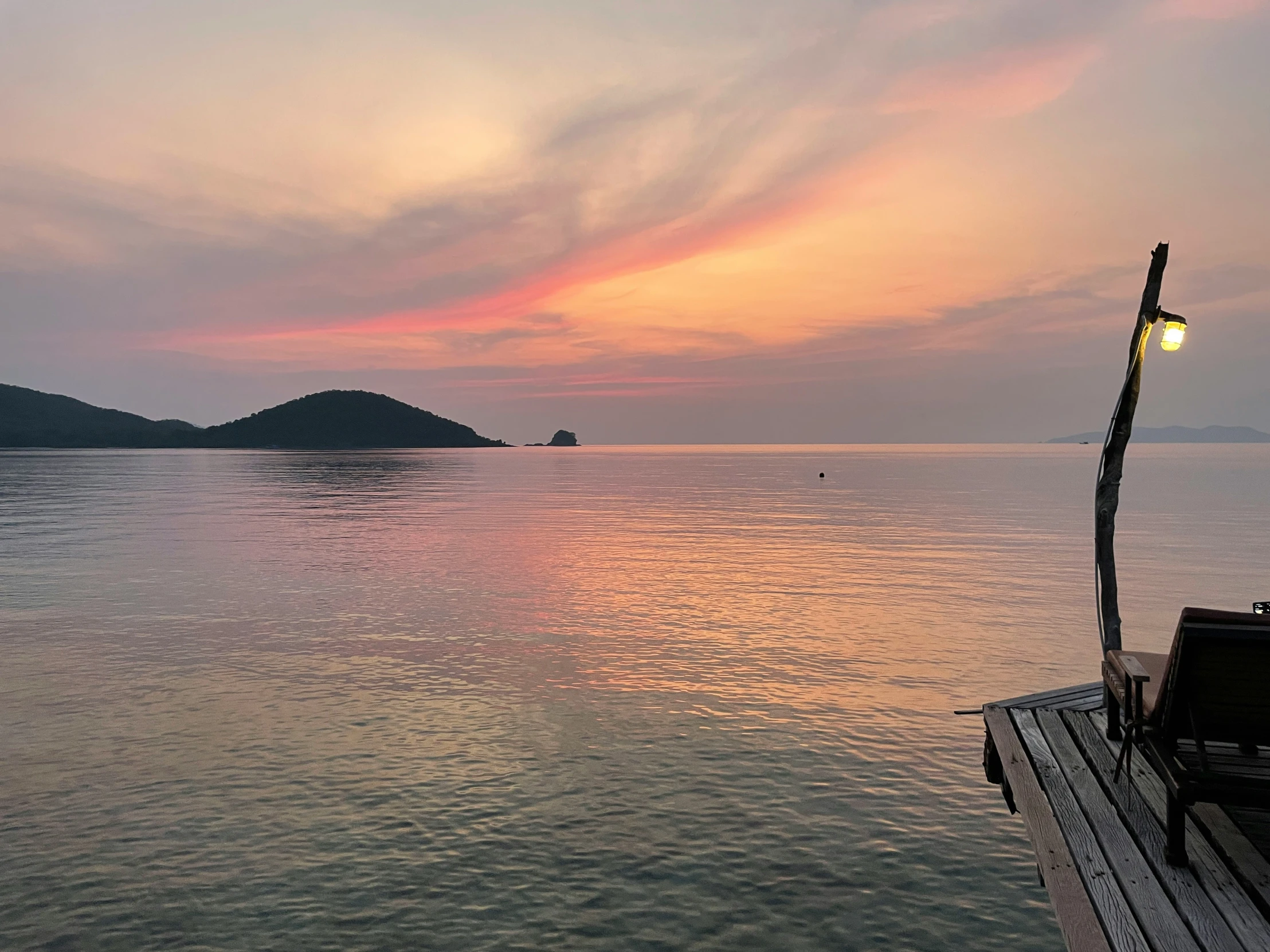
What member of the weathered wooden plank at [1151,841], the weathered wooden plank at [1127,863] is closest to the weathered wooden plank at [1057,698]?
the weathered wooden plank at [1151,841]

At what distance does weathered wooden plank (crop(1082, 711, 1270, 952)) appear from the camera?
554 centimetres

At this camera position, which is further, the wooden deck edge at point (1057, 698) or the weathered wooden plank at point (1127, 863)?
the wooden deck edge at point (1057, 698)

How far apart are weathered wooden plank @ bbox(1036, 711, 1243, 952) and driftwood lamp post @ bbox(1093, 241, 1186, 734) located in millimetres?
4522

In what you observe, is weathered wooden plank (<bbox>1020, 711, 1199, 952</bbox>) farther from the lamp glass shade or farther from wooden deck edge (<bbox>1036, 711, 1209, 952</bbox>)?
the lamp glass shade

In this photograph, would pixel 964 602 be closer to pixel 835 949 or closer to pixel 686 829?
pixel 686 829

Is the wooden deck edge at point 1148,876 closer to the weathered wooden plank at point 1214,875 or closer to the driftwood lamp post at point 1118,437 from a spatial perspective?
the weathered wooden plank at point 1214,875

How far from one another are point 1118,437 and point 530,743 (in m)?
10.3

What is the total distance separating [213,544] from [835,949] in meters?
39.0

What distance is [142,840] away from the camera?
30.7 feet

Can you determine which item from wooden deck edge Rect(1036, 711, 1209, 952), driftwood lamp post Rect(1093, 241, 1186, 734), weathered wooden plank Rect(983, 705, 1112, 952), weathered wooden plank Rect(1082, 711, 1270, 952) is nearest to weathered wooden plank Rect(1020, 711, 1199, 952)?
wooden deck edge Rect(1036, 711, 1209, 952)

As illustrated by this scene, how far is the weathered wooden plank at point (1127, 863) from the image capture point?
18.1 feet

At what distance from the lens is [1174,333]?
12953 millimetres

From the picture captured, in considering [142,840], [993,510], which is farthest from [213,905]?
[993,510]

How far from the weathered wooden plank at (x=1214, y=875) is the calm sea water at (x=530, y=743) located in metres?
1.42
